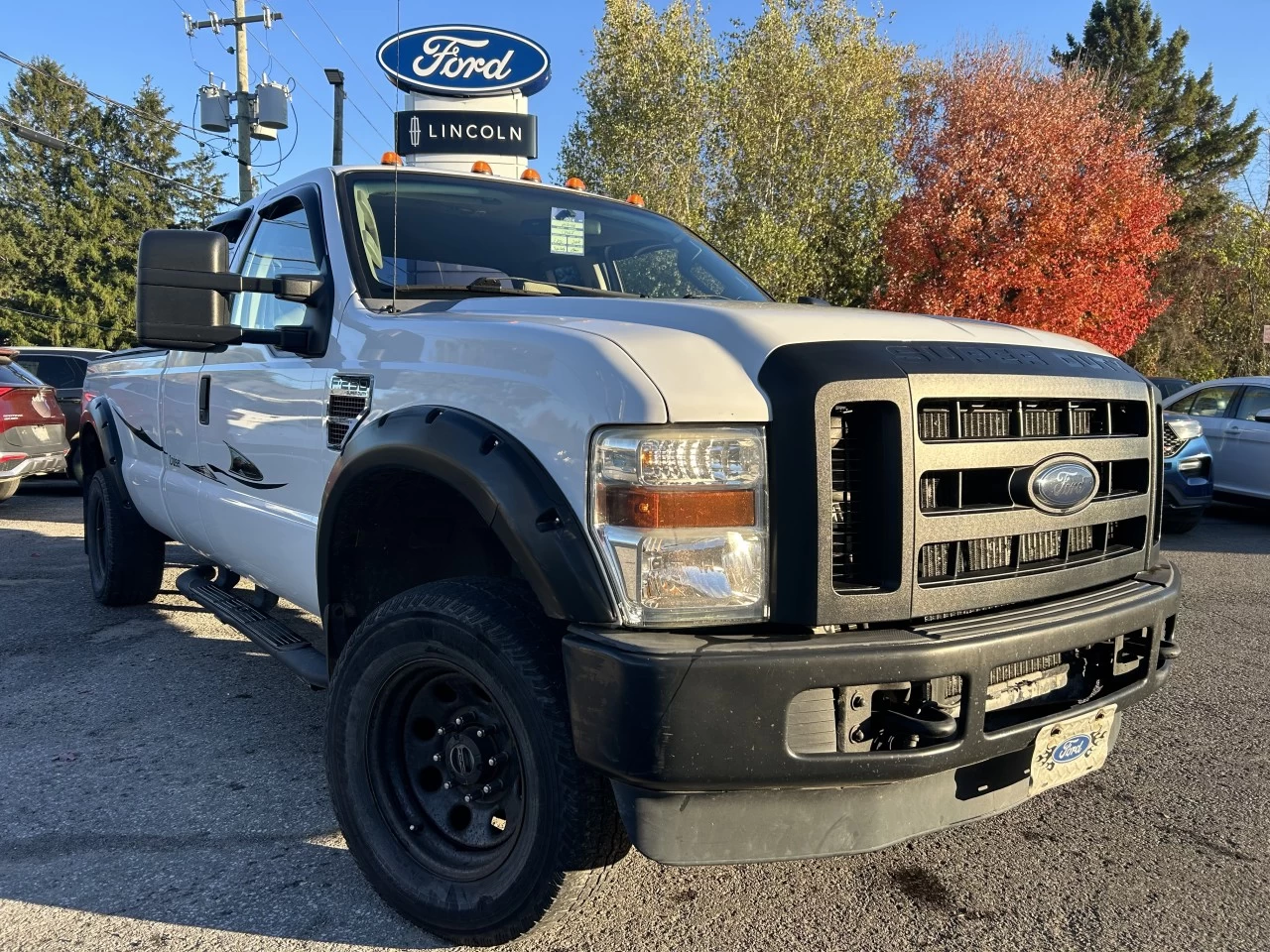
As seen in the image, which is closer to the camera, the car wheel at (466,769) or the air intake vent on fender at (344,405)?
the car wheel at (466,769)

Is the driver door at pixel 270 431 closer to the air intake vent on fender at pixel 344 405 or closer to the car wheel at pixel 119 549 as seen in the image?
the air intake vent on fender at pixel 344 405

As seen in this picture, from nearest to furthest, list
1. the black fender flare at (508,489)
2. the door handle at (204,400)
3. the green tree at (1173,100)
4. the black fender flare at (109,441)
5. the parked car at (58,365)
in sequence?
the black fender flare at (508,489), the door handle at (204,400), the black fender flare at (109,441), the parked car at (58,365), the green tree at (1173,100)

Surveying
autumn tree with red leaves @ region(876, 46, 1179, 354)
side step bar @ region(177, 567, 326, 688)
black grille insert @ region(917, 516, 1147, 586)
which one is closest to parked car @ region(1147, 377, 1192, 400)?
autumn tree with red leaves @ region(876, 46, 1179, 354)

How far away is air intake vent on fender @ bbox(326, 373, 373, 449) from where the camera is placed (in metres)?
2.69

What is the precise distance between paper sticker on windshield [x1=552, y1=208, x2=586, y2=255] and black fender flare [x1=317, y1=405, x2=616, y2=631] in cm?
128

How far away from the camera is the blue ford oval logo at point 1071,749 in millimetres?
2248

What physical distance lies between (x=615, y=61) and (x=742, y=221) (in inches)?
165

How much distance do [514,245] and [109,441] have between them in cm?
328

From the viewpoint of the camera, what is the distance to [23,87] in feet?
162

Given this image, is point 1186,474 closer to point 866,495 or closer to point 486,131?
point 486,131

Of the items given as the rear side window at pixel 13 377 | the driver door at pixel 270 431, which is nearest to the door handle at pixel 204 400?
the driver door at pixel 270 431

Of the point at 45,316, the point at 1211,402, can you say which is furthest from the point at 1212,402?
the point at 45,316

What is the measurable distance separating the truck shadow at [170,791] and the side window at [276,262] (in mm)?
1608

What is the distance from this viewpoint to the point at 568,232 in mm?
3557
